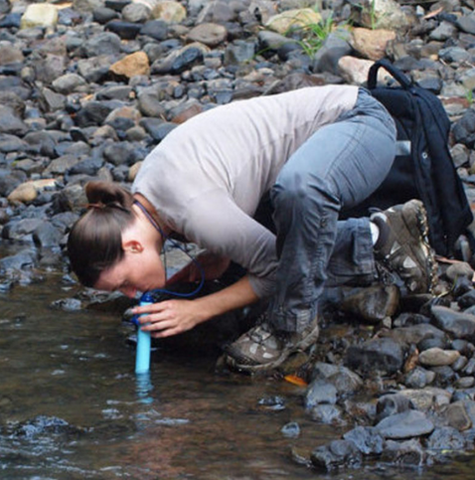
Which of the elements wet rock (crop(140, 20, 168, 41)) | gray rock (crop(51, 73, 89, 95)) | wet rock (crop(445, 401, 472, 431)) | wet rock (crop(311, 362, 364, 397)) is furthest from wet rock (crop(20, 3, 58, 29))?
wet rock (crop(445, 401, 472, 431))

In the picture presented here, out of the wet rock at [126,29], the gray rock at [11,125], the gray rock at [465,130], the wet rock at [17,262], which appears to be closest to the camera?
the wet rock at [17,262]

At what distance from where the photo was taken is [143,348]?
12.3ft

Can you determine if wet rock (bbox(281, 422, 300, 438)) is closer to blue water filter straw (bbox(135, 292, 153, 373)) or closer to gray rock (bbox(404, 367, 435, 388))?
gray rock (bbox(404, 367, 435, 388))

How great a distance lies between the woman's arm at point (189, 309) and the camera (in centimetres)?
367

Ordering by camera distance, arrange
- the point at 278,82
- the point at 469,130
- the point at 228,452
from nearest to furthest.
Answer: the point at 228,452, the point at 469,130, the point at 278,82

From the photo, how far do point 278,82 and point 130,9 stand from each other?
3150mm

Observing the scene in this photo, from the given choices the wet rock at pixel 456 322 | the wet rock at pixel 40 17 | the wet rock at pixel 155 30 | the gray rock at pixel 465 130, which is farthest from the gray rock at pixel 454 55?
the wet rock at pixel 40 17

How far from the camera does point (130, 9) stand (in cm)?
984

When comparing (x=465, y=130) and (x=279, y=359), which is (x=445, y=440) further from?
(x=465, y=130)

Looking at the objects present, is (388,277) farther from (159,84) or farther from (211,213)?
(159,84)

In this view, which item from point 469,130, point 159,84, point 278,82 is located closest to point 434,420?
point 469,130

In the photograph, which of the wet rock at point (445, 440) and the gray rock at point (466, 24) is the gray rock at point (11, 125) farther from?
the wet rock at point (445, 440)

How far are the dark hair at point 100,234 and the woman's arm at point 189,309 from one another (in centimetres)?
27

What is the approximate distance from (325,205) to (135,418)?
943 millimetres
